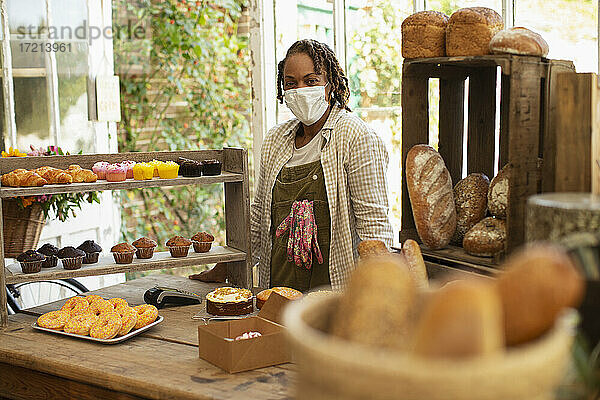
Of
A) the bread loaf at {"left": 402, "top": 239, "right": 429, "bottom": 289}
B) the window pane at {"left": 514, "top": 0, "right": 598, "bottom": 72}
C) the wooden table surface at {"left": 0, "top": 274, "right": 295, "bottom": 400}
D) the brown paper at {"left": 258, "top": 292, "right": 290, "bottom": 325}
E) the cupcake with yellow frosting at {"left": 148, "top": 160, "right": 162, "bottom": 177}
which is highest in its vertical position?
the window pane at {"left": 514, "top": 0, "right": 598, "bottom": 72}

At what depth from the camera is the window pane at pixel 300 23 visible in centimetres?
399

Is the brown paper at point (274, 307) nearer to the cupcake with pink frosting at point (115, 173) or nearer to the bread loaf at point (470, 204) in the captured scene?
the bread loaf at point (470, 204)

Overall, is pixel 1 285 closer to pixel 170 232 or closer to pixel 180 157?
pixel 180 157

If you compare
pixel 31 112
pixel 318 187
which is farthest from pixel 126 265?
pixel 31 112

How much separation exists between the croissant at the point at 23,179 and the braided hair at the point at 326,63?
115cm

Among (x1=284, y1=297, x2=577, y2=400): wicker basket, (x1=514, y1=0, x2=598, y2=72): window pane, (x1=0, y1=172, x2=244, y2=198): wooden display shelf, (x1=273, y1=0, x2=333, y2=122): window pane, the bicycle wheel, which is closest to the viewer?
(x1=284, y1=297, x2=577, y2=400): wicker basket

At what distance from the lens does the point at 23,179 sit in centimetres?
233

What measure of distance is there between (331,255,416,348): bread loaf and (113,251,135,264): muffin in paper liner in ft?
5.90

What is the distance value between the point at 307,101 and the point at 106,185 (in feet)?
2.92

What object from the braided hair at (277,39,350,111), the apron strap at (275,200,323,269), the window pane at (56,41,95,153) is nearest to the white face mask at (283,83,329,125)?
the braided hair at (277,39,350,111)

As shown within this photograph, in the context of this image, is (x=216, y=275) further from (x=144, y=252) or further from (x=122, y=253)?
(x=122, y=253)

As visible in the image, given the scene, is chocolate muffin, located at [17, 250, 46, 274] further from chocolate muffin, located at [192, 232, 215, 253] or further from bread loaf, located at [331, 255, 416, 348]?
bread loaf, located at [331, 255, 416, 348]

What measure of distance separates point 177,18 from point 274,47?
1493 millimetres

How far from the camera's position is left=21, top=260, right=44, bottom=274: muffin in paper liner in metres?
2.38
